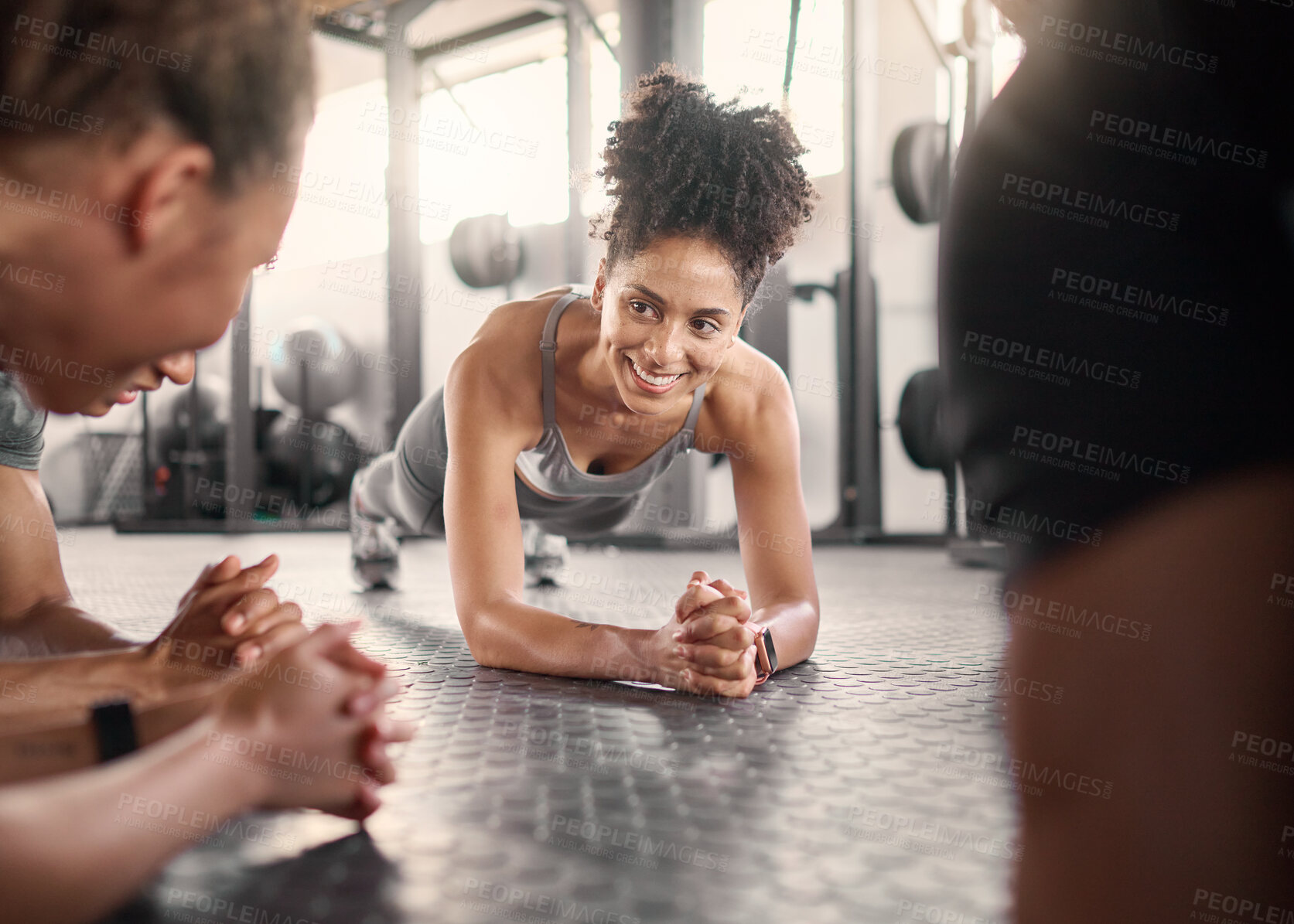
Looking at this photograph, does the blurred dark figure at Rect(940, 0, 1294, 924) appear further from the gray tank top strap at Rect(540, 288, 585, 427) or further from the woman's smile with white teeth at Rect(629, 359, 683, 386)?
the gray tank top strap at Rect(540, 288, 585, 427)

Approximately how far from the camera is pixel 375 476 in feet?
7.81

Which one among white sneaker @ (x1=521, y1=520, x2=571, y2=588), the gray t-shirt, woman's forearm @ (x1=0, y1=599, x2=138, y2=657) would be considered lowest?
white sneaker @ (x1=521, y1=520, x2=571, y2=588)

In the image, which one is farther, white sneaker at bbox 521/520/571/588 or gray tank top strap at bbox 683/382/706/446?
white sneaker at bbox 521/520/571/588

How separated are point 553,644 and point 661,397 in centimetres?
38

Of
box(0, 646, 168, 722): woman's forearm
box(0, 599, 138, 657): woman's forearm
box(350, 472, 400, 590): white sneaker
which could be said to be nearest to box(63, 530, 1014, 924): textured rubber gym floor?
box(0, 646, 168, 722): woman's forearm

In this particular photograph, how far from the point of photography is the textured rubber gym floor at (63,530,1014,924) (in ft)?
1.88

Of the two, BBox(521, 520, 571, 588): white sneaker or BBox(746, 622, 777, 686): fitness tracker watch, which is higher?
BBox(746, 622, 777, 686): fitness tracker watch

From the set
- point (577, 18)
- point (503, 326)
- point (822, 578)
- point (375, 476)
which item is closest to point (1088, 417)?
point (503, 326)

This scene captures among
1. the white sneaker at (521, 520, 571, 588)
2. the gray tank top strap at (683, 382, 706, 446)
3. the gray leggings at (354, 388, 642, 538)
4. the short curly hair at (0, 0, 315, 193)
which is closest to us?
the short curly hair at (0, 0, 315, 193)

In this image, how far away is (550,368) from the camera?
1479 mm

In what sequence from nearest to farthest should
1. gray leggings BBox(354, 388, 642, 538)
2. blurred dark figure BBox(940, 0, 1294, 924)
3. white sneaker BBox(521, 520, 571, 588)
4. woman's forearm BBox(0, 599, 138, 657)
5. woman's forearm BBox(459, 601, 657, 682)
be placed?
blurred dark figure BBox(940, 0, 1294, 924), woman's forearm BBox(0, 599, 138, 657), woman's forearm BBox(459, 601, 657, 682), gray leggings BBox(354, 388, 642, 538), white sneaker BBox(521, 520, 571, 588)

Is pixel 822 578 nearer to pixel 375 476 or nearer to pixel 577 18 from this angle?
pixel 375 476

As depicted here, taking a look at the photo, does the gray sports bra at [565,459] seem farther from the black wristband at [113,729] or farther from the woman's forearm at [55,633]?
the black wristband at [113,729]

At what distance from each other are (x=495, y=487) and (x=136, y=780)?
32.4 inches
